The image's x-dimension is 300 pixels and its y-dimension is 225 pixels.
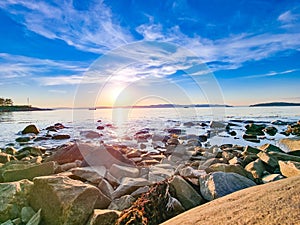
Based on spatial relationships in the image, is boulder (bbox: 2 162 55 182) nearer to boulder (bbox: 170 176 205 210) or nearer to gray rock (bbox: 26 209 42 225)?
gray rock (bbox: 26 209 42 225)

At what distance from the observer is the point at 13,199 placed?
3.43m

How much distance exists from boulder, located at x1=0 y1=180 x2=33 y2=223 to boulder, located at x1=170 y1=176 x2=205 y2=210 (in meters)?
2.11

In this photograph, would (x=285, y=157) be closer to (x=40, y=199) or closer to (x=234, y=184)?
(x=234, y=184)

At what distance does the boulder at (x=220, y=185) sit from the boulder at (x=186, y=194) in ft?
0.43

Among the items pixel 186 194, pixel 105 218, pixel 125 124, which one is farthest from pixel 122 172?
pixel 125 124

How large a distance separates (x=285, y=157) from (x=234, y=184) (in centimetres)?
369

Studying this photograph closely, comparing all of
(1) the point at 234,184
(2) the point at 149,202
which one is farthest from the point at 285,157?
(2) the point at 149,202

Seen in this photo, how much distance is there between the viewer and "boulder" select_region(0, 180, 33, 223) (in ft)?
10.9

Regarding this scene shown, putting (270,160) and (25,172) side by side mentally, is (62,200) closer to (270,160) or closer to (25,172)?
(25,172)

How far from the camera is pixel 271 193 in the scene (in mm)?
2232

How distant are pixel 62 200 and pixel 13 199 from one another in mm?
821

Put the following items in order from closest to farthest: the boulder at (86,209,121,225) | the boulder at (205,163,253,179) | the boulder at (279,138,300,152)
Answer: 1. the boulder at (86,209,121,225)
2. the boulder at (205,163,253,179)
3. the boulder at (279,138,300,152)

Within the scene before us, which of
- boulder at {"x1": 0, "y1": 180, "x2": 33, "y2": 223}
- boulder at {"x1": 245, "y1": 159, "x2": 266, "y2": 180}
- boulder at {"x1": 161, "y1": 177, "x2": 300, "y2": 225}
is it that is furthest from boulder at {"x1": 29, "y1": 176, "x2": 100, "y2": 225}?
boulder at {"x1": 245, "y1": 159, "x2": 266, "y2": 180}

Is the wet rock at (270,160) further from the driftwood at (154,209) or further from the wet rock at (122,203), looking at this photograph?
the wet rock at (122,203)
